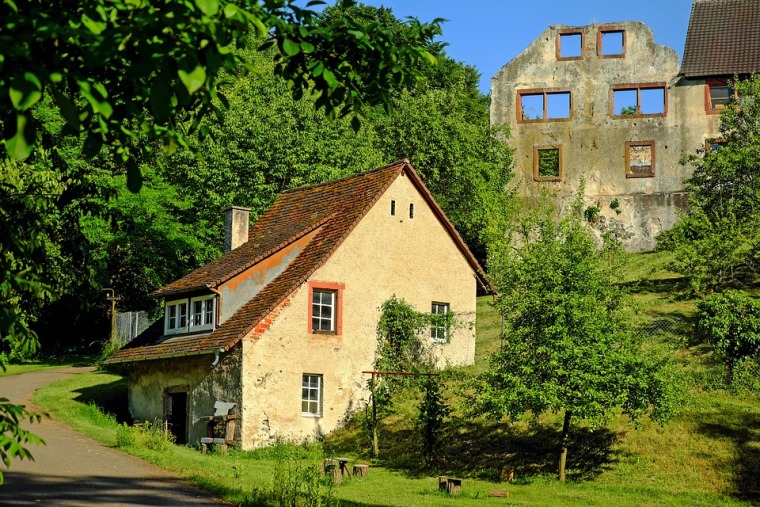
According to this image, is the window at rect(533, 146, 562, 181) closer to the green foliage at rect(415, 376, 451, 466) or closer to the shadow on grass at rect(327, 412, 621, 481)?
the shadow on grass at rect(327, 412, 621, 481)

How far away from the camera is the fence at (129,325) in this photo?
1875 inches

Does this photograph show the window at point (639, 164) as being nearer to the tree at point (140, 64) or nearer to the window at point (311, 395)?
the window at point (311, 395)

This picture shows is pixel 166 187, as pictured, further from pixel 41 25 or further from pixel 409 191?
pixel 41 25

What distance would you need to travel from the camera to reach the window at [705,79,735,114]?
175 ft

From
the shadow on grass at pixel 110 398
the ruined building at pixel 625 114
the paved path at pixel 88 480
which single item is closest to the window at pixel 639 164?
the ruined building at pixel 625 114

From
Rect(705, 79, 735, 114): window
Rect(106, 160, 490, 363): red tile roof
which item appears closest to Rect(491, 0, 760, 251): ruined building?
Rect(705, 79, 735, 114): window

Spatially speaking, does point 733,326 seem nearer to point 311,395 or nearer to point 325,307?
point 325,307

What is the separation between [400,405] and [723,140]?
25.9 metres

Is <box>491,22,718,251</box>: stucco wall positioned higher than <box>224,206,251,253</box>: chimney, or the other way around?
<box>491,22,718,251</box>: stucco wall

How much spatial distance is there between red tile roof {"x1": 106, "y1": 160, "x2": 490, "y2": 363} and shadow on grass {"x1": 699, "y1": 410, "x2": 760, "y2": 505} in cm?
1237

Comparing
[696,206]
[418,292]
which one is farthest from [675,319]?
[418,292]

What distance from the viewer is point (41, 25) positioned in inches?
261

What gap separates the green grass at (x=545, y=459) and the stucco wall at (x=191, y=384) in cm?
205

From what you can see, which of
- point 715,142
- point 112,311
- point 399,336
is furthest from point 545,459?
point 715,142
